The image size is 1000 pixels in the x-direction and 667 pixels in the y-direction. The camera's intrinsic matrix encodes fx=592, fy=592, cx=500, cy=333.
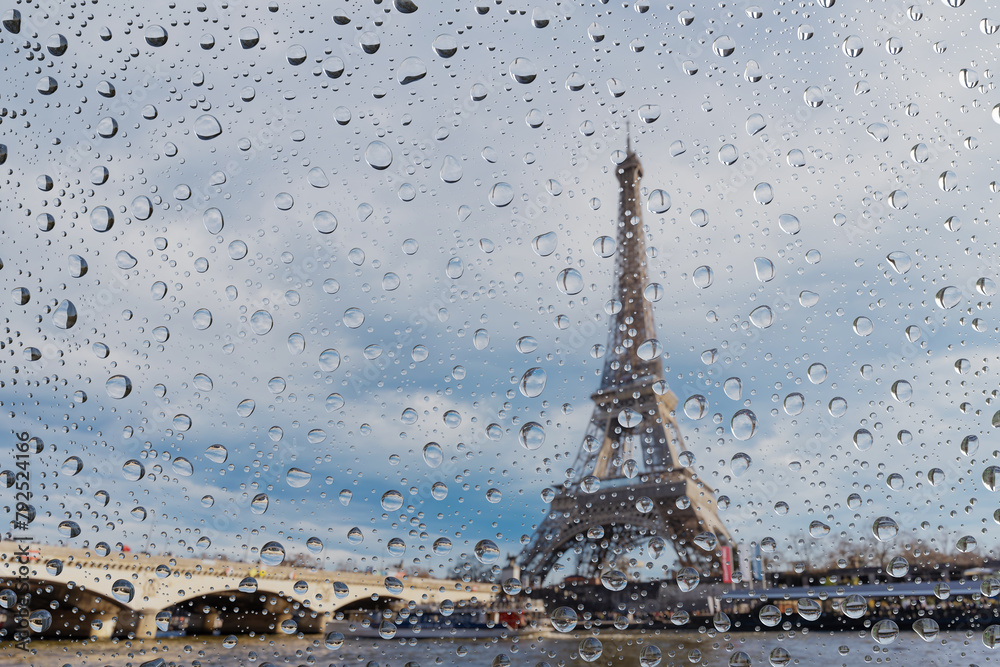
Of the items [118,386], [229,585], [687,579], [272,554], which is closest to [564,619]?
[687,579]

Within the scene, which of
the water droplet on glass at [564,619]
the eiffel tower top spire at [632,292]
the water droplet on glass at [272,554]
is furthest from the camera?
the eiffel tower top spire at [632,292]

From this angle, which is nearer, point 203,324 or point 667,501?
point 203,324

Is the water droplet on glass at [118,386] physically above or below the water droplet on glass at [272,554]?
above

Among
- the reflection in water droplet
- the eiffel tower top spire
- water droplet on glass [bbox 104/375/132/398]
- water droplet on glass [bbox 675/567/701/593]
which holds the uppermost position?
the eiffel tower top spire

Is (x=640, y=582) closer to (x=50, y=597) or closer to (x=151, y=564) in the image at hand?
(x=151, y=564)

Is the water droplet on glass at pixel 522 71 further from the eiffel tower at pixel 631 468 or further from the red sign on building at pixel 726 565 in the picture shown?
the red sign on building at pixel 726 565

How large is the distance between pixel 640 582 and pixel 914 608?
1.83m

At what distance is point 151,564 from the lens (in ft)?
5.39

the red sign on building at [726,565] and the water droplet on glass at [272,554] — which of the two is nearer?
the water droplet on glass at [272,554]

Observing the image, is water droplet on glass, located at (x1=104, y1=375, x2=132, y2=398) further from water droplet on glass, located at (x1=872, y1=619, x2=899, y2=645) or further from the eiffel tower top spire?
water droplet on glass, located at (x1=872, y1=619, x2=899, y2=645)

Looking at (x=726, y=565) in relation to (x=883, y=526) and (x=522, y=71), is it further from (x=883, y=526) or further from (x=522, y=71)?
(x=522, y=71)

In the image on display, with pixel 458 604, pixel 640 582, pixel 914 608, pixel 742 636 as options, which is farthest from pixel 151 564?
pixel 742 636

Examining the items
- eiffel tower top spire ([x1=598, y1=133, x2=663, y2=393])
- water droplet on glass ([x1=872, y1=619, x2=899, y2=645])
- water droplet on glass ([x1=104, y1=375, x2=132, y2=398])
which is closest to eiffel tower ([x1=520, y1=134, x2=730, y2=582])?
eiffel tower top spire ([x1=598, y1=133, x2=663, y2=393])

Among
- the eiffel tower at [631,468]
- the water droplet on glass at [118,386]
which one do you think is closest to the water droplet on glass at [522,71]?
the eiffel tower at [631,468]
